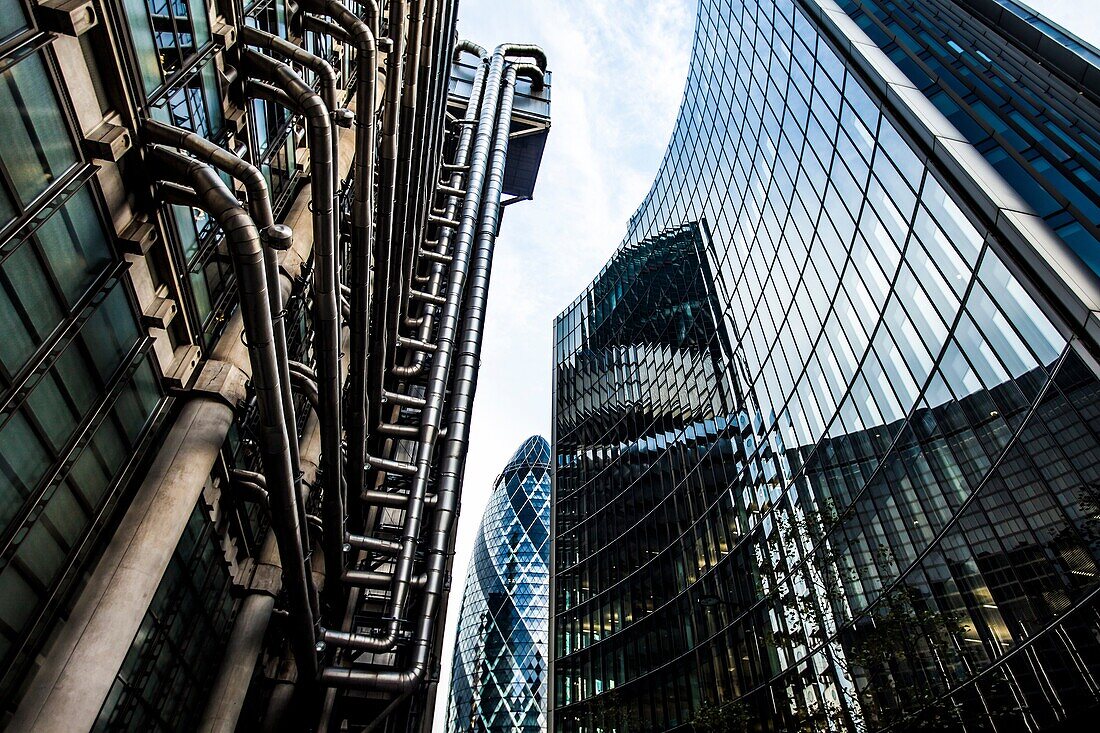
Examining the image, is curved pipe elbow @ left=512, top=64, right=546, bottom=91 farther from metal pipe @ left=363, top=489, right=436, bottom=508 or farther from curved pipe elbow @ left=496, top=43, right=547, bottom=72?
metal pipe @ left=363, top=489, right=436, bottom=508

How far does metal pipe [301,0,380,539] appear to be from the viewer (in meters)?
14.8

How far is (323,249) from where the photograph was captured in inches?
521

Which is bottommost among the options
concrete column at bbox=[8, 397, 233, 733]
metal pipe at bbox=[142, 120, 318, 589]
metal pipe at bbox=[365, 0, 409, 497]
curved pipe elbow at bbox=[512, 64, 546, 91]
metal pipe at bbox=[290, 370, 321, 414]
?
concrete column at bbox=[8, 397, 233, 733]

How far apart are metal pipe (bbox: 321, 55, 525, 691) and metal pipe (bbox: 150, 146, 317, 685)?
8859mm

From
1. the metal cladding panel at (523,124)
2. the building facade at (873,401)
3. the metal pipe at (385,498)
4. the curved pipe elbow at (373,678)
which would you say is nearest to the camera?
the building facade at (873,401)

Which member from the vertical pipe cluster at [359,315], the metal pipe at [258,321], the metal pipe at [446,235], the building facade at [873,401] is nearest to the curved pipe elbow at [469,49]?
the metal pipe at [446,235]

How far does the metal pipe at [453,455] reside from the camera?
2150 cm

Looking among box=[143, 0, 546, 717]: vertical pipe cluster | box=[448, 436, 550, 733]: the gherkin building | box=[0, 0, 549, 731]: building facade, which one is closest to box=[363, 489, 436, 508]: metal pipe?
box=[143, 0, 546, 717]: vertical pipe cluster

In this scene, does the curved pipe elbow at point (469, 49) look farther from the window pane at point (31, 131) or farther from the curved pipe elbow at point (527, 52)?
the window pane at point (31, 131)

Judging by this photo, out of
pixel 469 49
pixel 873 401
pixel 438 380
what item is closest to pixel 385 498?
pixel 438 380

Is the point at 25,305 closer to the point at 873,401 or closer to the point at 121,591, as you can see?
the point at 121,591

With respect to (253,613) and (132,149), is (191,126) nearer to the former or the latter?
(132,149)

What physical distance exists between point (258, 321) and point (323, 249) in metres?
3.44

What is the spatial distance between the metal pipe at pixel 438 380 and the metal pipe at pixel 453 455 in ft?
2.51
